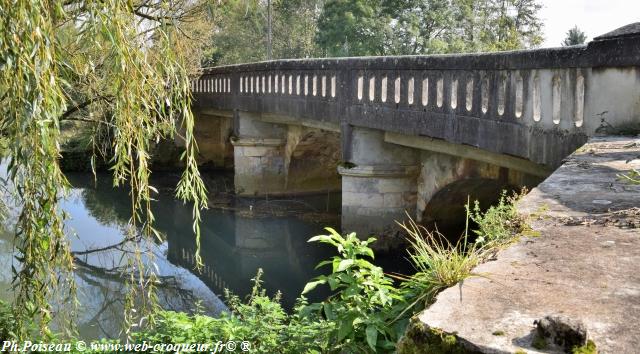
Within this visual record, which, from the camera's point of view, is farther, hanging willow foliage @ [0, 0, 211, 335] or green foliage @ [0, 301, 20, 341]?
green foliage @ [0, 301, 20, 341]

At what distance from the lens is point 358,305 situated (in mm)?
3336

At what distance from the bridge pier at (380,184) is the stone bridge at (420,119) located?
16mm

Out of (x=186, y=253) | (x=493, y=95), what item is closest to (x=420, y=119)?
(x=493, y=95)

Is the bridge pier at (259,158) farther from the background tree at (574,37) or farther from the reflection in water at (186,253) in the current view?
the background tree at (574,37)

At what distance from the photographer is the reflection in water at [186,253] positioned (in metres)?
8.90

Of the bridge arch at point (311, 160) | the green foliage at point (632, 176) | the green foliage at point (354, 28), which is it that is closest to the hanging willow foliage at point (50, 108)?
the green foliage at point (632, 176)

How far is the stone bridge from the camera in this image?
5.67 meters

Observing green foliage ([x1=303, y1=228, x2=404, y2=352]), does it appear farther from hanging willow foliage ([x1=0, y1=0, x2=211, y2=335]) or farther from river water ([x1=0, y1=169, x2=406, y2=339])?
river water ([x1=0, y1=169, x2=406, y2=339])

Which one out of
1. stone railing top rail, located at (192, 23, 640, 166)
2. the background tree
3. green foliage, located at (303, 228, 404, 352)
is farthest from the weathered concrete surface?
the background tree

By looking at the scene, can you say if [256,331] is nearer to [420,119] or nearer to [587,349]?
[587,349]

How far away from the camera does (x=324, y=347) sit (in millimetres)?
3680

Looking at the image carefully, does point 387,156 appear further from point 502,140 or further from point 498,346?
point 498,346

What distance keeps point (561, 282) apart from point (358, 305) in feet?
4.16

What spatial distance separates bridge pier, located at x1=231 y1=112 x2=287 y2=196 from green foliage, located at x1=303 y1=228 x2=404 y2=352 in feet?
42.7
